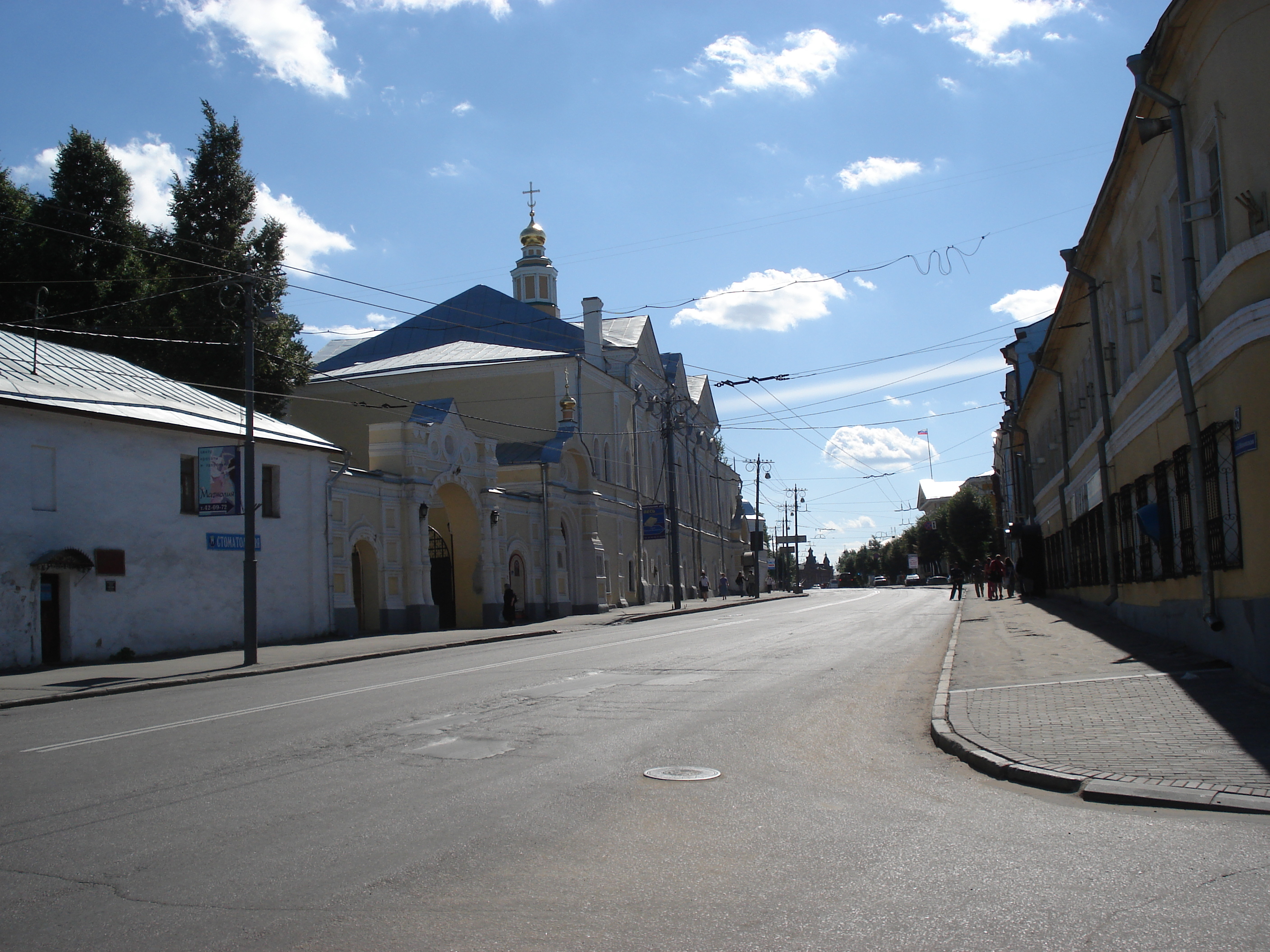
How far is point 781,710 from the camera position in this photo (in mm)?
11094

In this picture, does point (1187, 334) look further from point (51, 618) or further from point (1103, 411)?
point (51, 618)

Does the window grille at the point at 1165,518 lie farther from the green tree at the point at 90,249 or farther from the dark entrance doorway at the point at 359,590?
the green tree at the point at 90,249

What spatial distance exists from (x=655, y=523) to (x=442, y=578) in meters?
13.9

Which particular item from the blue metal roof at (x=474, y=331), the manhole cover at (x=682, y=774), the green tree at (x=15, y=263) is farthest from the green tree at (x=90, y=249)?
the manhole cover at (x=682, y=774)

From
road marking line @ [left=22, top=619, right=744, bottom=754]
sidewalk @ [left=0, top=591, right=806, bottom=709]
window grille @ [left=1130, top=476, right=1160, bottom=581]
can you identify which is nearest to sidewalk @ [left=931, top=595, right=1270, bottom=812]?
window grille @ [left=1130, top=476, right=1160, bottom=581]

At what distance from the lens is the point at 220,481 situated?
21766 mm

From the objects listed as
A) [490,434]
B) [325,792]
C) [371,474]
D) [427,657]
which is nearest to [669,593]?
[490,434]

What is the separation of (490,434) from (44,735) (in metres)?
39.0

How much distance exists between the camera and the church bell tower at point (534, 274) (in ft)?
207

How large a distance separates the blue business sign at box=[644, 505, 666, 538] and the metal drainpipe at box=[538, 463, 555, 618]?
753cm

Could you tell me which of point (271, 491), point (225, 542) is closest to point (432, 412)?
point (271, 491)

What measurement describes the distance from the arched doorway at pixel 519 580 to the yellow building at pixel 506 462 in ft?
0.29

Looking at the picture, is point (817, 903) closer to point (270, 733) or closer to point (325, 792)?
point (325, 792)

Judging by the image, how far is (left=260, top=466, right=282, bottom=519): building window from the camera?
27.3m
